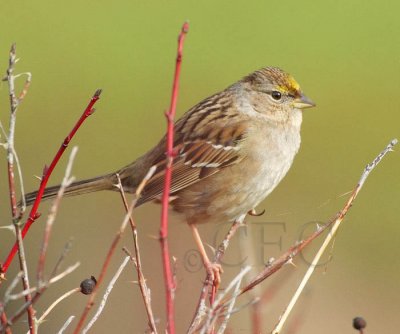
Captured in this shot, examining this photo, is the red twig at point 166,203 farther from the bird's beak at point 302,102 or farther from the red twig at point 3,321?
the bird's beak at point 302,102

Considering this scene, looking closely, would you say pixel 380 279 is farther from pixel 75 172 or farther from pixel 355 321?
pixel 355 321

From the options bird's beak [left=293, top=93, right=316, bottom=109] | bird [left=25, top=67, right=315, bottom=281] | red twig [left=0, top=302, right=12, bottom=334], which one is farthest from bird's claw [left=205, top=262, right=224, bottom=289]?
bird's beak [left=293, top=93, right=316, bottom=109]

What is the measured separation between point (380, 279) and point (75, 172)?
235 cm

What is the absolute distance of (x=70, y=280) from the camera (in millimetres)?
5723

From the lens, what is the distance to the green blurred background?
5.66m

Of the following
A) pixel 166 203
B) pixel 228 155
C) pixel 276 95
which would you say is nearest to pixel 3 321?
pixel 166 203

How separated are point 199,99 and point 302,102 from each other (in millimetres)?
3983

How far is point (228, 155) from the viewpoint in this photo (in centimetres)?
418

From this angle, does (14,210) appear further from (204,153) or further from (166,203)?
(204,153)

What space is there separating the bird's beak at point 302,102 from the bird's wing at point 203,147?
0.26 m

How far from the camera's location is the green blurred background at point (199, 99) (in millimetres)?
5656

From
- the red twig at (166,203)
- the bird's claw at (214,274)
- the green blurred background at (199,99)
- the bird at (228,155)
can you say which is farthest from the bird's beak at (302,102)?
the red twig at (166,203)

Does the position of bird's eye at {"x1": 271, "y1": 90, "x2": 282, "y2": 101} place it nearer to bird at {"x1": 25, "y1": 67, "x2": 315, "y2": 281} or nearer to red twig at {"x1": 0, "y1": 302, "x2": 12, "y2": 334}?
bird at {"x1": 25, "y1": 67, "x2": 315, "y2": 281}

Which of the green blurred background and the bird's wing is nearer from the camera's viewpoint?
the bird's wing
